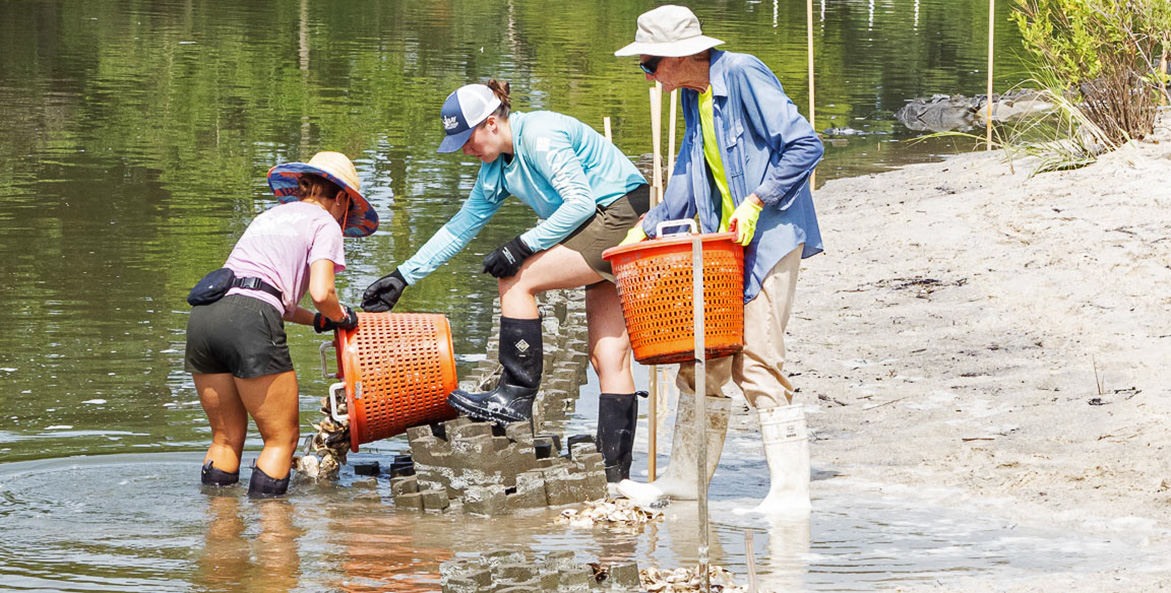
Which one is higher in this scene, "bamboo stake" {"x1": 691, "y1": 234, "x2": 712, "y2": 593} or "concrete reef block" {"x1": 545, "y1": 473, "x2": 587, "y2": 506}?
"bamboo stake" {"x1": 691, "y1": 234, "x2": 712, "y2": 593}

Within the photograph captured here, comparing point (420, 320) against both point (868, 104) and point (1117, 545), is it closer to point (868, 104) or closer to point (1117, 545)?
point (1117, 545)

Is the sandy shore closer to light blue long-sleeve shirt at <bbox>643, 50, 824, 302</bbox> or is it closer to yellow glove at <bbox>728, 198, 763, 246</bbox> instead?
light blue long-sleeve shirt at <bbox>643, 50, 824, 302</bbox>

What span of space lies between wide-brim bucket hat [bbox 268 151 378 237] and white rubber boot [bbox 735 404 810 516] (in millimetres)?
2050

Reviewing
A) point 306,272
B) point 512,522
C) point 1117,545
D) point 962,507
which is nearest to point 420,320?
point 306,272

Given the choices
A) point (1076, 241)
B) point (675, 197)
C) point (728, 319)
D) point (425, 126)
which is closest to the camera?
point (728, 319)

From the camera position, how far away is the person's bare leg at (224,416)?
6457 millimetres

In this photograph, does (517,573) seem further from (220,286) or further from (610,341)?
(220,286)

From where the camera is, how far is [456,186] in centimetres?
1559

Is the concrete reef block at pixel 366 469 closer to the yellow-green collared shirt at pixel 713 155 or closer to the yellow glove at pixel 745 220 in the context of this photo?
the yellow-green collared shirt at pixel 713 155

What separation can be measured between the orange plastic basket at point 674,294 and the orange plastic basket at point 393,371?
121cm

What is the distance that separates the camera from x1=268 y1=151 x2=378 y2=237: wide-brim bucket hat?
6.48m

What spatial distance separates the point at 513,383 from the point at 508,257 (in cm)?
63

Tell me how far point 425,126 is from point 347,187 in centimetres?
1350

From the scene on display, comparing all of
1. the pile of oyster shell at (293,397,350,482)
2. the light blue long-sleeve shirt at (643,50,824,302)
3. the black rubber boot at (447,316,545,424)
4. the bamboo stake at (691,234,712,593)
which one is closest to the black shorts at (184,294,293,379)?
the pile of oyster shell at (293,397,350,482)
